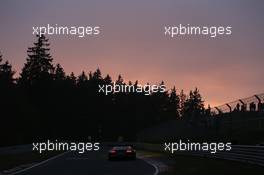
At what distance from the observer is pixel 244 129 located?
119 feet

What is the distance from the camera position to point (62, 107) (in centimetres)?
14650

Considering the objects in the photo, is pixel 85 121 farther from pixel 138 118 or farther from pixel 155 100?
pixel 155 100

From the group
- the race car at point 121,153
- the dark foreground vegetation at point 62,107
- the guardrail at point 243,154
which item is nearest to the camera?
the guardrail at point 243,154

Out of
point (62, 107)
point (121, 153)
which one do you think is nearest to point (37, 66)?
point (62, 107)

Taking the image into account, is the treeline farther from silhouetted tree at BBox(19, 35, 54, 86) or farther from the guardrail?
the guardrail

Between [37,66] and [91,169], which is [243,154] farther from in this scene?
[37,66]

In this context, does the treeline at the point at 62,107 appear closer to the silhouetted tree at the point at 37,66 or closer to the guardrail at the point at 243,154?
the silhouetted tree at the point at 37,66

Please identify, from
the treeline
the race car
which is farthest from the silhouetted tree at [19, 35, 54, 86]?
the race car

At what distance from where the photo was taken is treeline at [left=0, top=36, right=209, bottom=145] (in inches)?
4117

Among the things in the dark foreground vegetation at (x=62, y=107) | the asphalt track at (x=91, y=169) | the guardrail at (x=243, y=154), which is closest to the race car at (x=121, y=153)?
the guardrail at (x=243, y=154)

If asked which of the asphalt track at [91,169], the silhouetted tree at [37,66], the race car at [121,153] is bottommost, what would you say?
the asphalt track at [91,169]

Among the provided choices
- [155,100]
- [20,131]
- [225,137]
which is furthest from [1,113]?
[155,100]

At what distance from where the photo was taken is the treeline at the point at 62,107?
104562 millimetres

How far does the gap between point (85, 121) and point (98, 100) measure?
40.7ft
